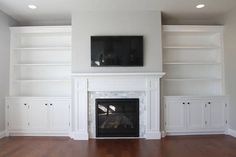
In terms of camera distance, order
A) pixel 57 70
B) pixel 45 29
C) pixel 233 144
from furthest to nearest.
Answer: pixel 57 70 < pixel 45 29 < pixel 233 144

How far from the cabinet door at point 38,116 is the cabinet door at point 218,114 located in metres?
3.58

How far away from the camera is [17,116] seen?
15.5 feet

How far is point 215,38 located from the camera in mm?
5082

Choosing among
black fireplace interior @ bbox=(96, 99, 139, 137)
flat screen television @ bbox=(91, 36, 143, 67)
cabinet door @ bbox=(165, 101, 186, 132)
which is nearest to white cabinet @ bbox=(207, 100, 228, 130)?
cabinet door @ bbox=(165, 101, 186, 132)

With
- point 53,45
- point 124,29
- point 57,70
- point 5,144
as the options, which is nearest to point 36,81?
point 57,70

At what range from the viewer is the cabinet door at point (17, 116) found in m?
4.71

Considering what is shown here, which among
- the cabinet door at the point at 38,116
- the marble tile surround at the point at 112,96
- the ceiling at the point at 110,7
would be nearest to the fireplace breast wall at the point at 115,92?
the marble tile surround at the point at 112,96

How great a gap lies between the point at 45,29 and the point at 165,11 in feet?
8.67

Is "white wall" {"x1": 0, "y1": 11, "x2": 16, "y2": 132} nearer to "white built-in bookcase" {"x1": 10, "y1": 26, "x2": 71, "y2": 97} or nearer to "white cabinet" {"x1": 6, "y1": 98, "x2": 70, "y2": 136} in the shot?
"white cabinet" {"x1": 6, "y1": 98, "x2": 70, "y2": 136}

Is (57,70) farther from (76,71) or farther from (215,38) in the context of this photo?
(215,38)

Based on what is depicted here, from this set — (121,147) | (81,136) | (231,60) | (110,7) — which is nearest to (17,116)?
(81,136)

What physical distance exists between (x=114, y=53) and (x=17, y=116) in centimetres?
252

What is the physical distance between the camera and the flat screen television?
177 inches

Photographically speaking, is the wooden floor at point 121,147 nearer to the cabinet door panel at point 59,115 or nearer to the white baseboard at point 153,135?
the white baseboard at point 153,135
